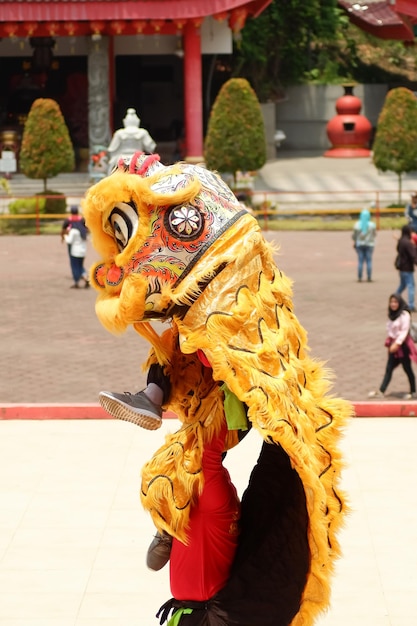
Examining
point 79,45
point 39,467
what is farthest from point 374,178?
point 39,467

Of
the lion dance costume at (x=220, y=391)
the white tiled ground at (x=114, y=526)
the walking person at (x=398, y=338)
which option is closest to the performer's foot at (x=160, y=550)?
the lion dance costume at (x=220, y=391)

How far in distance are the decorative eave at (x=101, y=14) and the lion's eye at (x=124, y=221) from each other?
81.6 feet

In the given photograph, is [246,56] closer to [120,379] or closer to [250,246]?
[120,379]

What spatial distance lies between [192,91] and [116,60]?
24.8 feet

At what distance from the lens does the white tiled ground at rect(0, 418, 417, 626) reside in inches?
298

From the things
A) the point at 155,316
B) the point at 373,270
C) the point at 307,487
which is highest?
the point at 155,316

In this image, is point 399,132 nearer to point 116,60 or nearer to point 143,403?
point 116,60

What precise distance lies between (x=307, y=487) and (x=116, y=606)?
90.4 inches

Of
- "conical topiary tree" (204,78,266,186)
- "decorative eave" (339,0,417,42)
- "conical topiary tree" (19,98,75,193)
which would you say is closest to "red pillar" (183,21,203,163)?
"conical topiary tree" (204,78,266,186)

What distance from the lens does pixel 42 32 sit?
30.9 metres

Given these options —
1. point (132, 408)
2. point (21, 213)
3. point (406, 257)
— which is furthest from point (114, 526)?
point (21, 213)

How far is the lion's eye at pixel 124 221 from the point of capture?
574cm

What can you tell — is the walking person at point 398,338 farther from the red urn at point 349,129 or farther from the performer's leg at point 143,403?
the red urn at point 349,129

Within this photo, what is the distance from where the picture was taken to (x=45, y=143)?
1109 inches
